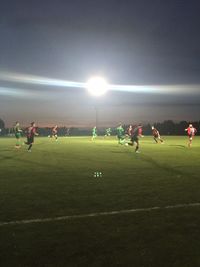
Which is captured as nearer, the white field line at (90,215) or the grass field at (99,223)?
the grass field at (99,223)

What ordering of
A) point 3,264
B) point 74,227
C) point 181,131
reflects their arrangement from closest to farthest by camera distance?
1. point 3,264
2. point 74,227
3. point 181,131

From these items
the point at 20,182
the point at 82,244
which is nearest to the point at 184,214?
the point at 82,244

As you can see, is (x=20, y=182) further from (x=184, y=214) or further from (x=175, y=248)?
(x=175, y=248)

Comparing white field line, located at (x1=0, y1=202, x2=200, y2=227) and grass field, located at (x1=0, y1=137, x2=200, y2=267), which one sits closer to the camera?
grass field, located at (x1=0, y1=137, x2=200, y2=267)

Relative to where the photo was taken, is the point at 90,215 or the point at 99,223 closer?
the point at 99,223

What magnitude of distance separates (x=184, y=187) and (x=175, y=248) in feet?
22.0

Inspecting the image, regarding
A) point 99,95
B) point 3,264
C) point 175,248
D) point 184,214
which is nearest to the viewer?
point 3,264

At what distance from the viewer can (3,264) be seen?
→ 638 centimetres

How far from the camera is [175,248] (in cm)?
708

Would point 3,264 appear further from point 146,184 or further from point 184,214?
point 146,184

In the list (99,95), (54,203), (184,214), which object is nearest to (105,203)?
(54,203)

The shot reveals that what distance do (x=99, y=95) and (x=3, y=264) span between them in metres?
64.0

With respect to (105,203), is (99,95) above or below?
above

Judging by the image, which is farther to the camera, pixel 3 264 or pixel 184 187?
pixel 184 187
